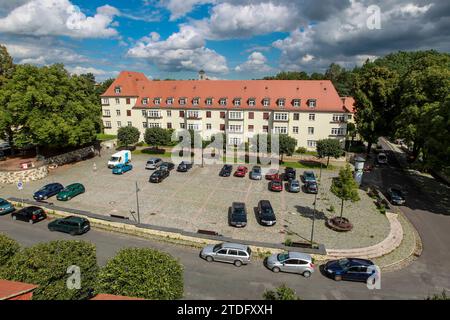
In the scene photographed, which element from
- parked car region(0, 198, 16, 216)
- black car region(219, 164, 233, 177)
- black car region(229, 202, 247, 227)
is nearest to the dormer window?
black car region(219, 164, 233, 177)

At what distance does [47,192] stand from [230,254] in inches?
1017

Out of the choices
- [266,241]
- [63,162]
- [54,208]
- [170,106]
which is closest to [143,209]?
[54,208]

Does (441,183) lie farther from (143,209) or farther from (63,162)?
(63,162)

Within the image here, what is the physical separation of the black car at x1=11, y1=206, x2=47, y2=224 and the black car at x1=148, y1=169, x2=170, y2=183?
14537 millimetres

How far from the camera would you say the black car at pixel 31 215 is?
95.9 feet

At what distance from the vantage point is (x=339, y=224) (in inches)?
1147

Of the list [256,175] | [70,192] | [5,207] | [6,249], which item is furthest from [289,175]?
[5,207]

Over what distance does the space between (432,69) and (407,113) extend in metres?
7.65

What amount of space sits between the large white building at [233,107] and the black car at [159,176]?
2039 centimetres

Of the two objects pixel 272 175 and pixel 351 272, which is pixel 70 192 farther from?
pixel 351 272

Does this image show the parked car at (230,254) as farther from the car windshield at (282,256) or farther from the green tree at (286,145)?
the green tree at (286,145)

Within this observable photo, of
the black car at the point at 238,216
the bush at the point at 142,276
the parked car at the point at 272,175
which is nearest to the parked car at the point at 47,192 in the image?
the black car at the point at 238,216

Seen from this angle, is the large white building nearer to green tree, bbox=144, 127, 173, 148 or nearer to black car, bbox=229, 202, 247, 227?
green tree, bbox=144, 127, 173, 148

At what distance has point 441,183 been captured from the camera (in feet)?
143
